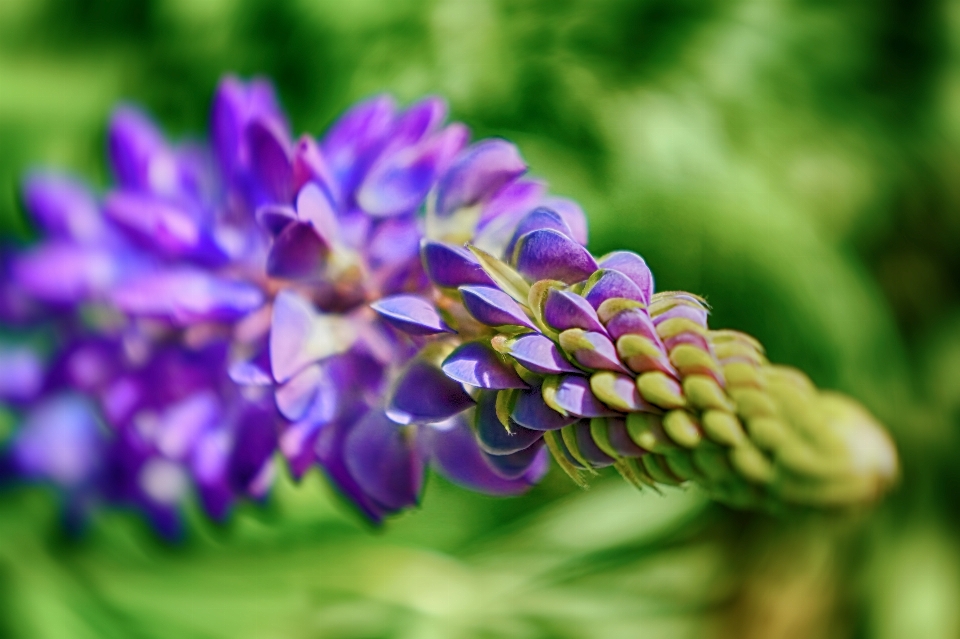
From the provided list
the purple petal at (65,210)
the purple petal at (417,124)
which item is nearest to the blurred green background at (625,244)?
the purple petal at (65,210)

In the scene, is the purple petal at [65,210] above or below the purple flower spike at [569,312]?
above

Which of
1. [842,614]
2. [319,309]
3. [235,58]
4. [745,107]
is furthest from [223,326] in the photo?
[842,614]

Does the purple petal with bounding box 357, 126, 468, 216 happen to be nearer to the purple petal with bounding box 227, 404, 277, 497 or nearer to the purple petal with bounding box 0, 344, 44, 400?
the purple petal with bounding box 227, 404, 277, 497

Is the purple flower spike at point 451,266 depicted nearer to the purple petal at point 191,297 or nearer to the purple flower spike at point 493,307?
the purple flower spike at point 493,307

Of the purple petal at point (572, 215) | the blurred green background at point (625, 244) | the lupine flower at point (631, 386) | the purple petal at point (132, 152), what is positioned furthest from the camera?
the blurred green background at point (625, 244)

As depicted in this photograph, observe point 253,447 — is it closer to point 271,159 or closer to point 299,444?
point 299,444

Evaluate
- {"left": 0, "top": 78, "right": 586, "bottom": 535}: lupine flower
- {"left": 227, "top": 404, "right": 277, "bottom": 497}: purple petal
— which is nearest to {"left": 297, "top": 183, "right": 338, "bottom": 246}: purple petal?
{"left": 0, "top": 78, "right": 586, "bottom": 535}: lupine flower

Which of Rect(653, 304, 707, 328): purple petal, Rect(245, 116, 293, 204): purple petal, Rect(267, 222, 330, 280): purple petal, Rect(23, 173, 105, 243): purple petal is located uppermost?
Rect(23, 173, 105, 243): purple petal
